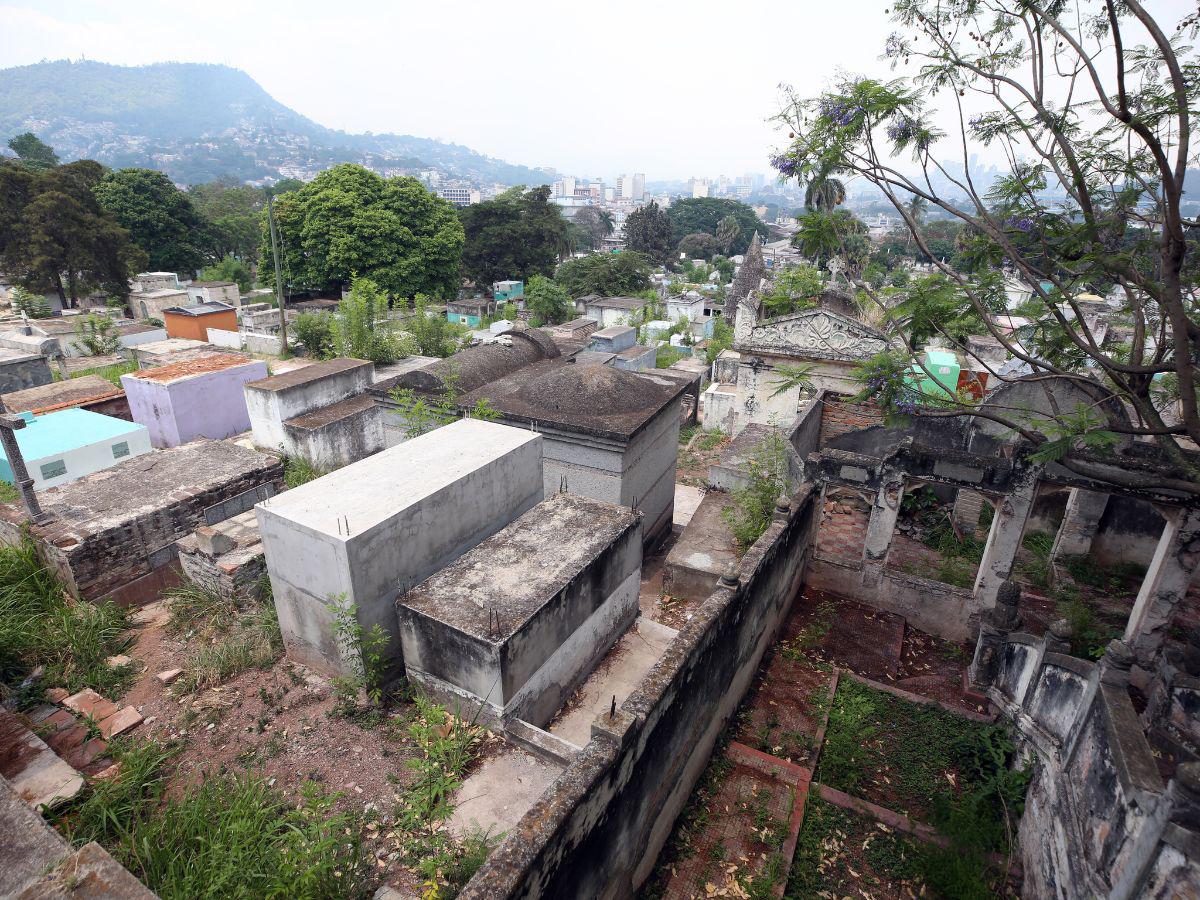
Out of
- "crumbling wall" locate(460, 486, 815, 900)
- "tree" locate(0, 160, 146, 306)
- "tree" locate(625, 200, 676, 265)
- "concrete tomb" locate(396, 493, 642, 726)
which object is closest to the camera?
"crumbling wall" locate(460, 486, 815, 900)

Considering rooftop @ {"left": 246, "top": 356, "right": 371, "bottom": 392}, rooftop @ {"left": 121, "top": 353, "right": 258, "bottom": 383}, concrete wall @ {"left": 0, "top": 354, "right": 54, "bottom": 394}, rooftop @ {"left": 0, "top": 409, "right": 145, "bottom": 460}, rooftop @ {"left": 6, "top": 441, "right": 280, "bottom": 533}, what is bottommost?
concrete wall @ {"left": 0, "top": 354, "right": 54, "bottom": 394}

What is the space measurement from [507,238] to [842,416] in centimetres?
3846

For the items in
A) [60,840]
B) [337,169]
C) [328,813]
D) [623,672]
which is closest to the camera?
[60,840]

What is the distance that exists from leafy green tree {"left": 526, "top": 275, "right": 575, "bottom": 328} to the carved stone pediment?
972 inches

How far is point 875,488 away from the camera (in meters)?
9.27

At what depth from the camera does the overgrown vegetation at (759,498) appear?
33.3ft

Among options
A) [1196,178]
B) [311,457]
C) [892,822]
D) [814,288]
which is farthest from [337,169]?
[892,822]

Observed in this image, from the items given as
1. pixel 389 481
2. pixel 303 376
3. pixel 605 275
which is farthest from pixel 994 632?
pixel 605 275

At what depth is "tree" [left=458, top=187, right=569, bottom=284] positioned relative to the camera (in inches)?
1858

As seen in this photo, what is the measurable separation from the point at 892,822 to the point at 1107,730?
2.43 meters

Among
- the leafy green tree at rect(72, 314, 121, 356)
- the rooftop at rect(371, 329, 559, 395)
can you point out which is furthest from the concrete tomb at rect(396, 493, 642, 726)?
the leafy green tree at rect(72, 314, 121, 356)

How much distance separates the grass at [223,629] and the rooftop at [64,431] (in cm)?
678

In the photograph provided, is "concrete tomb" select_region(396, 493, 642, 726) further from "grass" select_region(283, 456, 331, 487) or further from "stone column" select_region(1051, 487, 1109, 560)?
"stone column" select_region(1051, 487, 1109, 560)

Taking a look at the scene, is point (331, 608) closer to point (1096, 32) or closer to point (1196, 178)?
point (1096, 32)
